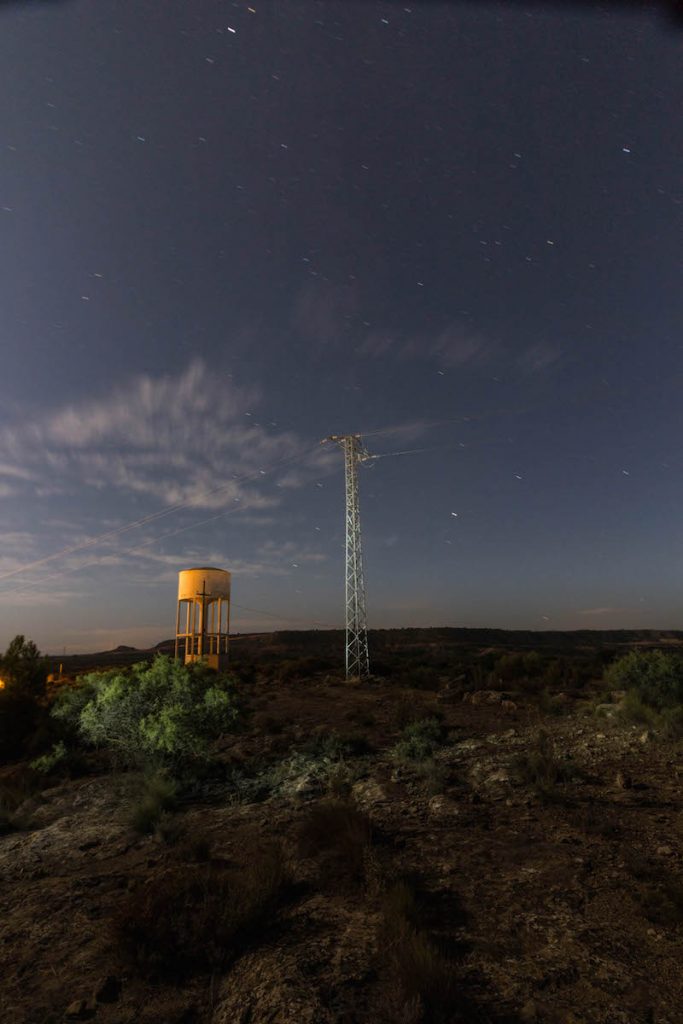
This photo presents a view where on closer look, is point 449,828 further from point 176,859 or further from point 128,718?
point 128,718

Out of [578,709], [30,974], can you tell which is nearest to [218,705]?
[30,974]

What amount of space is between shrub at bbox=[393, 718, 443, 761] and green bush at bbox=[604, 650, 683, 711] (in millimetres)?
6782

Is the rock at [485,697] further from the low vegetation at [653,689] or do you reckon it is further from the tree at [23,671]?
the tree at [23,671]

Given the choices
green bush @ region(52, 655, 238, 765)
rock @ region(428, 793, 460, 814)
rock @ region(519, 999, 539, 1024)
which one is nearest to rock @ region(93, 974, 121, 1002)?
rock @ region(519, 999, 539, 1024)

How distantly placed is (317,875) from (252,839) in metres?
1.81

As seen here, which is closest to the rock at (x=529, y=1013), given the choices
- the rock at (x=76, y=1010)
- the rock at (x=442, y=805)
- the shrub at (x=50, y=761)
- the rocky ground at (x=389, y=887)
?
the rocky ground at (x=389, y=887)

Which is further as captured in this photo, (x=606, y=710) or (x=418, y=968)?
(x=606, y=710)

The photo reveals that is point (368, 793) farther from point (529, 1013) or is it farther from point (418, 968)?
point (529, 1013)

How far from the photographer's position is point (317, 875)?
7.13 meters

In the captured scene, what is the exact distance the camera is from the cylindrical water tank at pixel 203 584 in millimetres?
35531

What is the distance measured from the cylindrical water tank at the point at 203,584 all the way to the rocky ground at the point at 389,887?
22202mm

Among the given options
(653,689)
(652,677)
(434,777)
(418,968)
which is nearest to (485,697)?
(652,677)

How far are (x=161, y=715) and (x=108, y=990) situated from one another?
25.2ft

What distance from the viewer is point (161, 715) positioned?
12.4 metres
